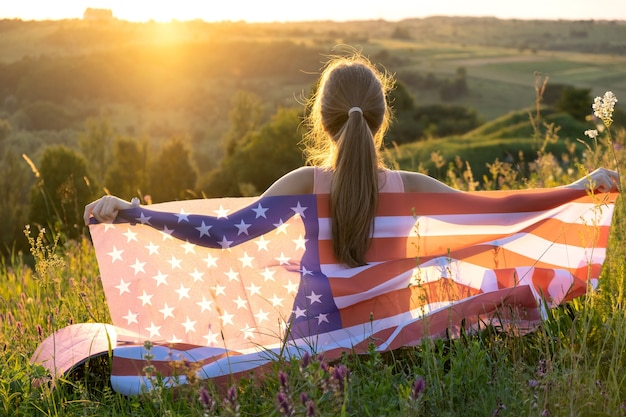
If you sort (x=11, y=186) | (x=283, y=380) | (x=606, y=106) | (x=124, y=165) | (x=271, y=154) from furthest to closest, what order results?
(x=124, y=165)
(x=11, y=186)
(x=271, y=154)
(x=606, y=106)
(x=283, y=380)

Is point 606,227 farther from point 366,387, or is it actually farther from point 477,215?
point 366,387

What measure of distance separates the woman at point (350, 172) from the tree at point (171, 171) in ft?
127

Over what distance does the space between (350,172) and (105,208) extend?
139 centimetres

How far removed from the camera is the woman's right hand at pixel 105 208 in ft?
13.3

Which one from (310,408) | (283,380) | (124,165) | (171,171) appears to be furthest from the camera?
(124,165)

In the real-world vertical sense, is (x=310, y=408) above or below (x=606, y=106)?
below

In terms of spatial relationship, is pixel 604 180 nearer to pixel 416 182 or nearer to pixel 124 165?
pixel 416 182

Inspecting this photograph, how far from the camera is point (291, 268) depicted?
13.6 ft

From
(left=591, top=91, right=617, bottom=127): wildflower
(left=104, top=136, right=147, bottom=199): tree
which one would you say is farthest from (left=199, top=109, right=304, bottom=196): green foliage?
(left=591, top=91, right=617, bottom=127): wildflower

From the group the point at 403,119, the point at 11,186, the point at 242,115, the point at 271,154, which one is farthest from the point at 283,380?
the point at 242,115

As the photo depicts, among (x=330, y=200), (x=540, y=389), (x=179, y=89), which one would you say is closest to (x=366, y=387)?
(x=540, y=389)

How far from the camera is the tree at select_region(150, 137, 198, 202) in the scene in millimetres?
42500

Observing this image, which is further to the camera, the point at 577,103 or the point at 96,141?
the point at 96,141

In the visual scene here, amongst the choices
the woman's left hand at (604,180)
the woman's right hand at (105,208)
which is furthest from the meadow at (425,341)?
the woman's right hand at (105,208)
